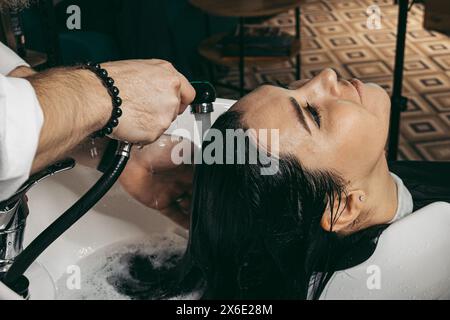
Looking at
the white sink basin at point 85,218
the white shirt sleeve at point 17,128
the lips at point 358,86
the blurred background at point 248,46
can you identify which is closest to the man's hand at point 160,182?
the white sink basin at point 85,218

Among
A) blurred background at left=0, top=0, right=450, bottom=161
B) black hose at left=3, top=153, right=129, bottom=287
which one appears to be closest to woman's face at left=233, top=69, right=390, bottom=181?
black hose at left=3, top=153, right=129, bottom=287

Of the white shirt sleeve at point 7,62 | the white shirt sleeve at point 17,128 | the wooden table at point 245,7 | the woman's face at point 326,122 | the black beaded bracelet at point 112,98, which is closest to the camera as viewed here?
the white shirt sleeve at point 17,128

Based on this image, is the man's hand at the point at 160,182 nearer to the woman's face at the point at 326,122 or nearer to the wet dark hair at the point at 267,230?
the wet dark hair at the point at 267,230

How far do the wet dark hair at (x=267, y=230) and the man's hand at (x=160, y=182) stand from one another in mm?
228

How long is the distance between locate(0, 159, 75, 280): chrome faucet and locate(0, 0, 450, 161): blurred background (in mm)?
1121

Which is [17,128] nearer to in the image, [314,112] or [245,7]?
[314,112]

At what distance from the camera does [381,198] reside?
4.00ft

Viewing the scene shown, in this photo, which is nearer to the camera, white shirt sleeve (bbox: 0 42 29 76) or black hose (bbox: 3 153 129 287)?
black hose (bbox: 3 153 129 287)

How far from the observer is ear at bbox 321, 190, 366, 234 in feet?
3.84

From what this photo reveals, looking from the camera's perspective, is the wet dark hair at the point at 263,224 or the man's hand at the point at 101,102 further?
the wet dark hair at the point at 263,224

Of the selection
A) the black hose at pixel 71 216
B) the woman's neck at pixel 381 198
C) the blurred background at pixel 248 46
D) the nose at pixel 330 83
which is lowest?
the blurred background at pixel 248 46

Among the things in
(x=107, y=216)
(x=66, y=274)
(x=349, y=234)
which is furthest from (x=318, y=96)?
(x=66, y=274)

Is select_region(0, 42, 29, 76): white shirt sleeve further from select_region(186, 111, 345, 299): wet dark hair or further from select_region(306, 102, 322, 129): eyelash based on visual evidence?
select_region(306, 102, 322, 129): eyelash

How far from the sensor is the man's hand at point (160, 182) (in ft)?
4.74
